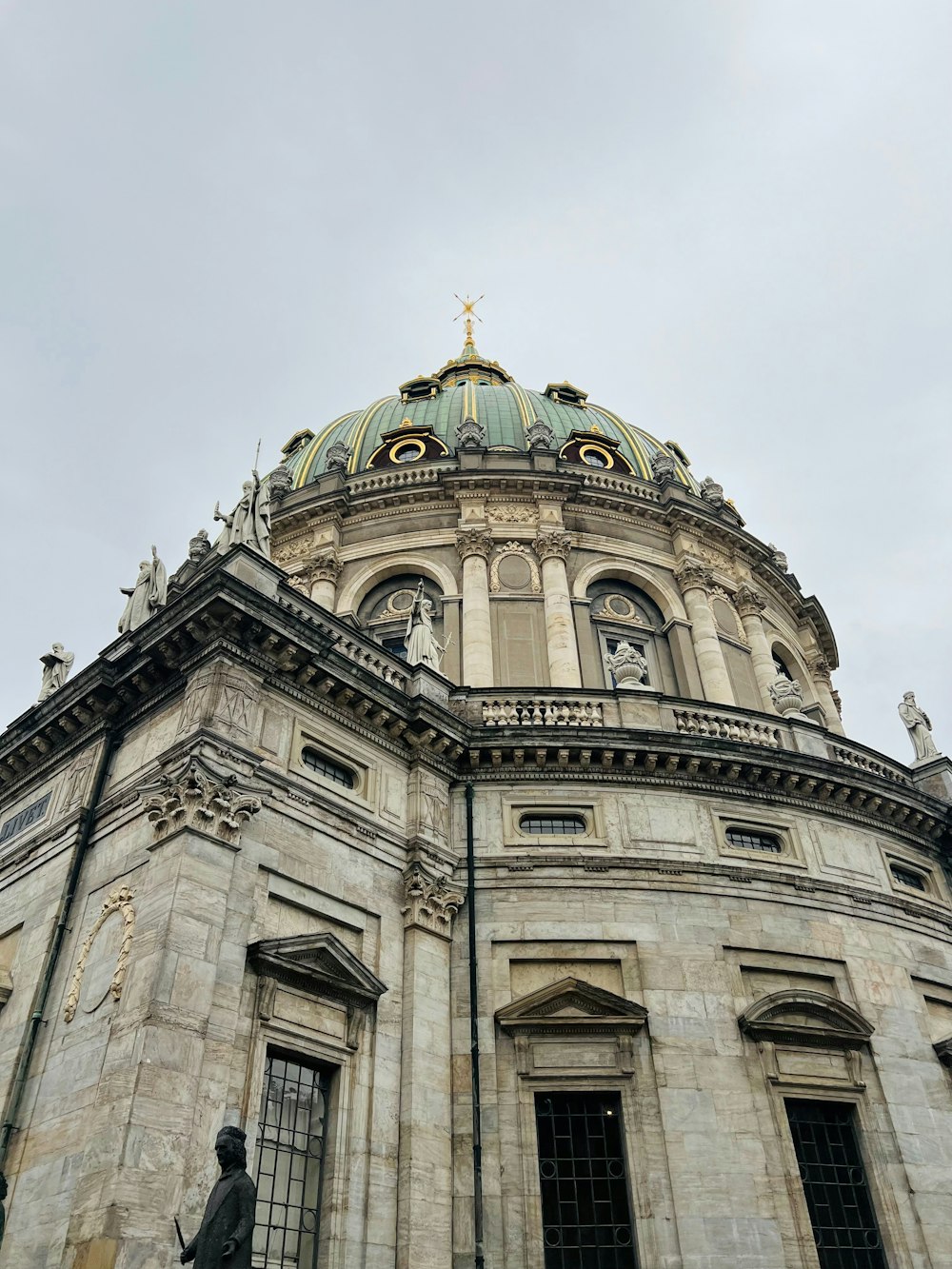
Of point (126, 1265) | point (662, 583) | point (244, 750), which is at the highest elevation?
point (662, 583)

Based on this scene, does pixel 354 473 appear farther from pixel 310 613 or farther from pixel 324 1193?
pixel 324 1193

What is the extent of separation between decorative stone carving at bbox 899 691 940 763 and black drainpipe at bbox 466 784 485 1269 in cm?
1339

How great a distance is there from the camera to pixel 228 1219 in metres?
11.0

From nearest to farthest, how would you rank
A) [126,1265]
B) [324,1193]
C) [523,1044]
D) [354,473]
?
[126,1265] < [324,1193] < [523,1044] < [354,473]

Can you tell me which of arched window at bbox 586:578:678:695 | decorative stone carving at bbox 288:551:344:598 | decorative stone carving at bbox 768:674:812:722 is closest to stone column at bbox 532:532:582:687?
arched window at bbox 586:578:678:695

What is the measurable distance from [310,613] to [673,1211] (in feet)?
39.3

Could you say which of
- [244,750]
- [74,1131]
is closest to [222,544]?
[244,750]

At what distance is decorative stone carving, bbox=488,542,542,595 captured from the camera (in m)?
30.5

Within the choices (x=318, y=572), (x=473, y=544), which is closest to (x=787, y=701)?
(x=473, y=544)

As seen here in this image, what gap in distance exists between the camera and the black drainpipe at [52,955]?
15.0 meters

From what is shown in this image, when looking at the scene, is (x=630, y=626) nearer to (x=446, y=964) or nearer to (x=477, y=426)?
(x=477, y=426)

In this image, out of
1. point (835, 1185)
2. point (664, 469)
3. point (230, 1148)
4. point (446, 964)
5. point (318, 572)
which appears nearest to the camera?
point (230, 1148)

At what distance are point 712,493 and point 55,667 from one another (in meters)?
22.5

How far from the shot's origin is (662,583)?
32.3 metres
